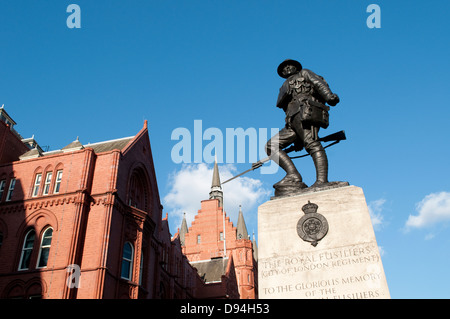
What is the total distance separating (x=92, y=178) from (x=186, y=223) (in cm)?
4975

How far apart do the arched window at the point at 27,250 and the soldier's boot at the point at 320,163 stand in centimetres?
2160

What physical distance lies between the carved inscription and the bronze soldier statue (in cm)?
124

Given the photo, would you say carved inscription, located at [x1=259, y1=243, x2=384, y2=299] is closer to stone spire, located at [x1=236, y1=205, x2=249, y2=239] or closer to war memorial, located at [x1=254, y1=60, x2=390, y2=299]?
war memorial, located at [x1=254, y1=60, x2=390, y2=299]

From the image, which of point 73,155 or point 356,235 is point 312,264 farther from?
point 73,155

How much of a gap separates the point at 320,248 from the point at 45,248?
849 inches

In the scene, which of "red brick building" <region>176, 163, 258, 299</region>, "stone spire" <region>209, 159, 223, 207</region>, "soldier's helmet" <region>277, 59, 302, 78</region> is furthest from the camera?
"stone spire" <region>209, 159, 223, 207</region>

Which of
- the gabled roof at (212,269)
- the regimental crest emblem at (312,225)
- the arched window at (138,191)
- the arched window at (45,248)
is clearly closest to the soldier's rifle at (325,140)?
the regimental crest emblem at (312,225)

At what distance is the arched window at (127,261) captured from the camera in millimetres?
24766

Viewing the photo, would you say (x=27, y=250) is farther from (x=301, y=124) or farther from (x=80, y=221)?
(x=301, y=124)

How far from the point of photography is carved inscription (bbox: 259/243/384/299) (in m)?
5.11

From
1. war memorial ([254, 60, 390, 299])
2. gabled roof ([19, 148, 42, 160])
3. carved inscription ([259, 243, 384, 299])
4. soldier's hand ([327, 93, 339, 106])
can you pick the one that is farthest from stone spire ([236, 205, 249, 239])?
carved inscription ([259, 243, 384, 299])

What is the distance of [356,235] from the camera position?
5496 millimetres

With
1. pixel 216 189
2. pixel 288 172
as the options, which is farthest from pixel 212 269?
pixel 288 172
